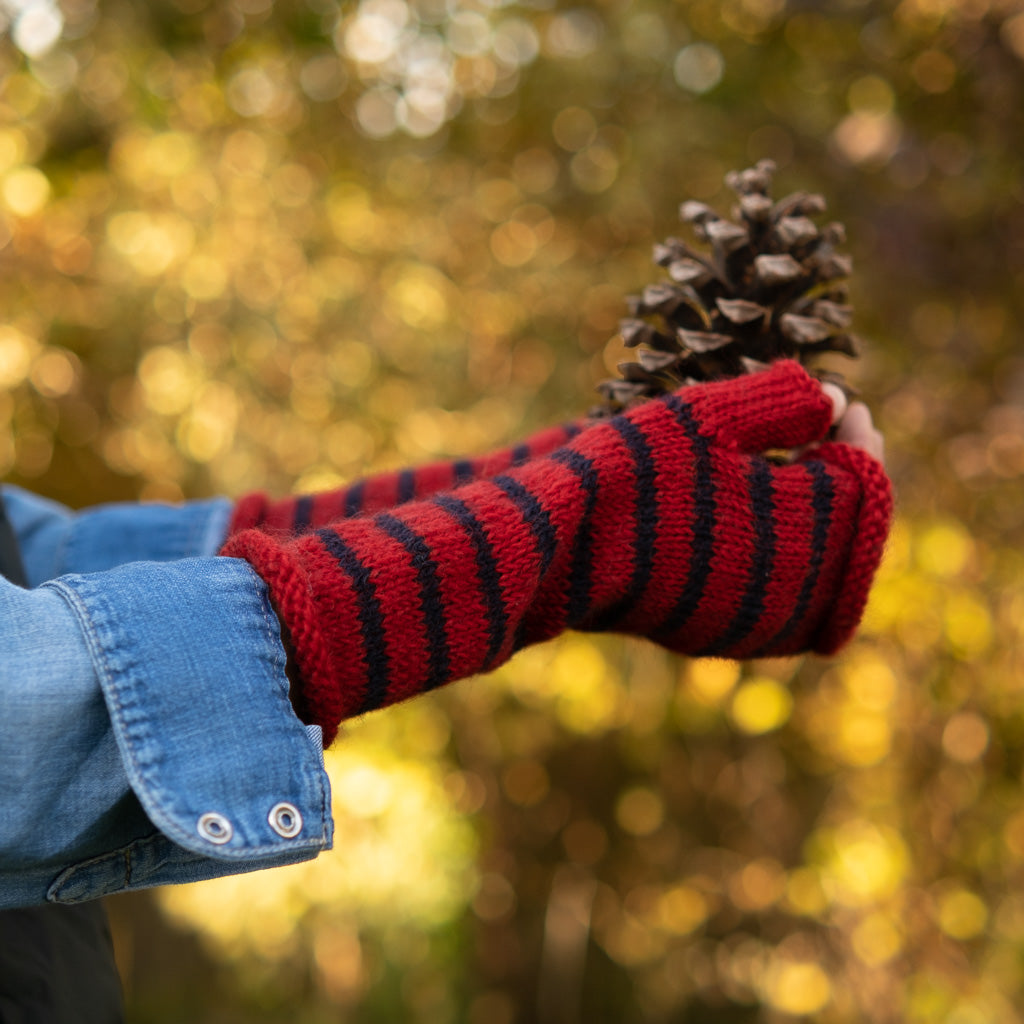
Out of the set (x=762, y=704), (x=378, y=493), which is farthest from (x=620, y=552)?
(x=762, y=704)

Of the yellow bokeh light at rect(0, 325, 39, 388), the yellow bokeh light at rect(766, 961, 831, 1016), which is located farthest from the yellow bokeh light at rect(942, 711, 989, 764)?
the yellow bokeh light at rect(0, 325, 39, 388)

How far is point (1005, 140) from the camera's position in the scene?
4.59 ft

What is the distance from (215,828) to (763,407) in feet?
1.48

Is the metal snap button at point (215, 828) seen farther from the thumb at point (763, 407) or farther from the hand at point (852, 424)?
the hand at point (852, 424)

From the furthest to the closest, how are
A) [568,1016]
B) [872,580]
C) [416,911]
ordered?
[568,1016] → [416,911] → [872,580]

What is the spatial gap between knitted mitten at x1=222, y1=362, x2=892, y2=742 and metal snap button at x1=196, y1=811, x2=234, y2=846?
0.31ft

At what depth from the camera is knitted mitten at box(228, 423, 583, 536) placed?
2.73ft

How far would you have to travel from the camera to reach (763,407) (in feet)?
2.17

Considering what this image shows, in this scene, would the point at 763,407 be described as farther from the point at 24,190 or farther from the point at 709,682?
the point at 24,190

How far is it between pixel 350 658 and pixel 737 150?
119 cm

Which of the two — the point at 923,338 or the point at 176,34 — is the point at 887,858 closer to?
the point at 923,338

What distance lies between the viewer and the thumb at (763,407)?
0.66 m

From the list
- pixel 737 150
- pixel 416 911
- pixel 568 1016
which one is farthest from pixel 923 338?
pixel 568 1016

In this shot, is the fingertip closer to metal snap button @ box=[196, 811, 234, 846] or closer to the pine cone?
the pine cone
